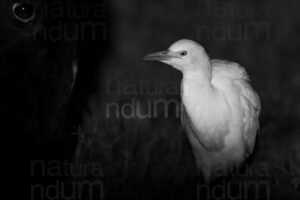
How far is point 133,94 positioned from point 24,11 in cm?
218

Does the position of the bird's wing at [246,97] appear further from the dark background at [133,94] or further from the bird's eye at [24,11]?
the bird's eye at [24,11]

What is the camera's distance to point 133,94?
17.8 feet

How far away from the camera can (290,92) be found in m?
5.55

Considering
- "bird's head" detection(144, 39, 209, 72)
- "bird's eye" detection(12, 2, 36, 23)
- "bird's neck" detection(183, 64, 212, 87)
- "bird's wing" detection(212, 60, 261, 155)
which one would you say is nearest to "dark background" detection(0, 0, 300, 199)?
"bird's eye" detection(12, 2, 36, 23)

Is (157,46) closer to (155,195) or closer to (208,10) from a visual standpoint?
(208,10)

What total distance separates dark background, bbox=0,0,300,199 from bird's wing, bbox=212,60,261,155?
333mm

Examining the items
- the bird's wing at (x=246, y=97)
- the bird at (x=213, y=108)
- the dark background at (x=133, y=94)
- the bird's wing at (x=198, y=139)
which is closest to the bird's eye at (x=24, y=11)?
the dark background at (x=133, y=94)

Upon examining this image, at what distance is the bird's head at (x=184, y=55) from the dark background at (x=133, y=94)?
50cm

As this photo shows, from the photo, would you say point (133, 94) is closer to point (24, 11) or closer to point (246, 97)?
point (246, 97)

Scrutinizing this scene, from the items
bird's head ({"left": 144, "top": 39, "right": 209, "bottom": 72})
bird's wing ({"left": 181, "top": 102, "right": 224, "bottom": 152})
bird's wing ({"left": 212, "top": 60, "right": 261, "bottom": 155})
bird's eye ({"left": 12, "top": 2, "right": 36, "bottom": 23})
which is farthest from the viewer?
bird's wing ({"left": 212, "top": 60, "right": 261, "bottom": 155})

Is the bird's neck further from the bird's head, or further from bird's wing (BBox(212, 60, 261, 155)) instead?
bird's wing (BBox(212, 60, 261, 155))

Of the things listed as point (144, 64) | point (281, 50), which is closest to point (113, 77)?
point (144, 64)

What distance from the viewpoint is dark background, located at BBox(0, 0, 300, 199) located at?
3.40 meters

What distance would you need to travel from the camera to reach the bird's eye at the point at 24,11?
3.33m
